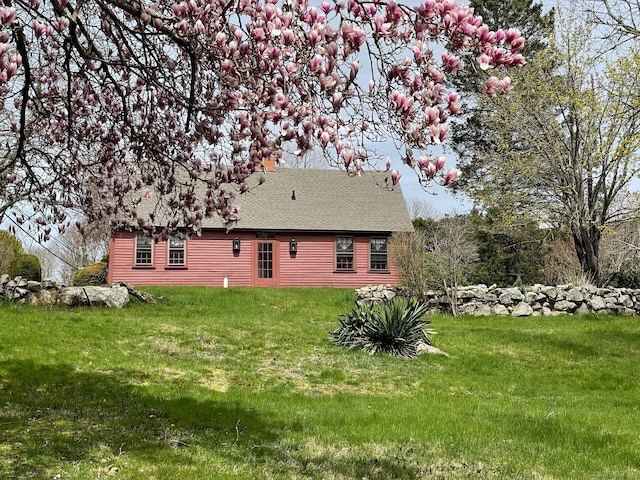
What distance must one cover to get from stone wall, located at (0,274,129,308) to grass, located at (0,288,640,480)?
4.33 feet

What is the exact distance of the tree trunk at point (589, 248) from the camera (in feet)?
65.6

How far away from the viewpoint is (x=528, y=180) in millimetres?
20641

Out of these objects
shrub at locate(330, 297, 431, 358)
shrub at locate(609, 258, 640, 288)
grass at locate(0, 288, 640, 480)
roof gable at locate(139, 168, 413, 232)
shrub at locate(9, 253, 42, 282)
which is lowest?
grass at locate(0, 288, 640, 480)

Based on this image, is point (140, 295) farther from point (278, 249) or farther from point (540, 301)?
point (540, 301)

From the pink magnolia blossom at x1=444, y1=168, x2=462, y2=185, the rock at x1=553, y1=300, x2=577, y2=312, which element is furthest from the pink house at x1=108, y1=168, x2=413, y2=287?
the pink magnolia blossom at x1=444, y1=168, x2=462, y2=185

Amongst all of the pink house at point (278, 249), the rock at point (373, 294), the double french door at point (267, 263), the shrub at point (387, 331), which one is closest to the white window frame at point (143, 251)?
the pink house at point (278, 249)

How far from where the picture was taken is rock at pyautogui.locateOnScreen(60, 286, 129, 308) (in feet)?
52.7

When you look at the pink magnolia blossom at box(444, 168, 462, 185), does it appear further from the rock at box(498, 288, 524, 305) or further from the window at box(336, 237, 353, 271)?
the window at box(336, 237, 353, 271)

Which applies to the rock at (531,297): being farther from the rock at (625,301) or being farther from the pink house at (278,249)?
the pink house at (278,249)

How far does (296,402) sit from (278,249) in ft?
61.5

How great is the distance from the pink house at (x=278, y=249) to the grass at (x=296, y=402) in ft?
34.7

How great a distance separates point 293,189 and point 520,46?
2568 centimetres

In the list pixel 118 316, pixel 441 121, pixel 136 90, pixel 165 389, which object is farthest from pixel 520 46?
pixel 118 316

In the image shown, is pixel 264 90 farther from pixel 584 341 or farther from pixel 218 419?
pixel 584 341
